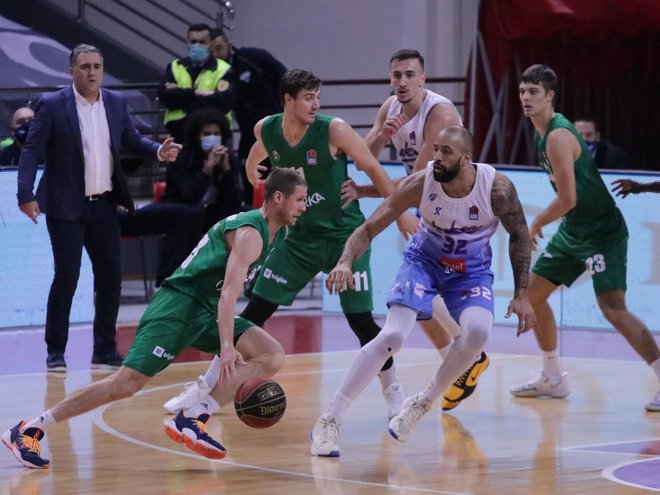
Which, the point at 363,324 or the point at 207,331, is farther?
the point at 363,324

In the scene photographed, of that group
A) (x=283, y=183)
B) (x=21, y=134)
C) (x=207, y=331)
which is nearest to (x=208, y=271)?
(x=207, y=331)

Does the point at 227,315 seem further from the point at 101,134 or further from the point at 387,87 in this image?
the point at 387,87

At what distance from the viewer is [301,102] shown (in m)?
8.16

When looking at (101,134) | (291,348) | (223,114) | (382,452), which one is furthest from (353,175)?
(382,452)

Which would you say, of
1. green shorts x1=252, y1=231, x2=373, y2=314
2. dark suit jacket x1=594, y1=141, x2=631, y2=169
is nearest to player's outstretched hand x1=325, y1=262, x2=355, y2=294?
green shorts x1=252, y1=231, x2=373, y2=314

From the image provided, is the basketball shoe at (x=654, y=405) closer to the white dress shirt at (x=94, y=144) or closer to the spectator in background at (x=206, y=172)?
the white dress shirt at (x=94, y=144)

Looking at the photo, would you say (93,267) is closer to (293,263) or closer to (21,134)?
(293,263)

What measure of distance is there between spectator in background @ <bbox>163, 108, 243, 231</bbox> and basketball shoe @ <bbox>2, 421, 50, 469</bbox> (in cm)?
637

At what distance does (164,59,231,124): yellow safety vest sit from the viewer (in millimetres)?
13664

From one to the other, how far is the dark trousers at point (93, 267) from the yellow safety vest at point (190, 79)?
3619 millimetres

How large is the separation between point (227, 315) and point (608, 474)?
193 cm

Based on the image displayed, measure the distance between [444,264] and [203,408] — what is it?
5.16 ft

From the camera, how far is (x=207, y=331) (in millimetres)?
7258

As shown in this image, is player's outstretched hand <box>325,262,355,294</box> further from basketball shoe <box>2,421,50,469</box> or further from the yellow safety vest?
the yellow safety vest
